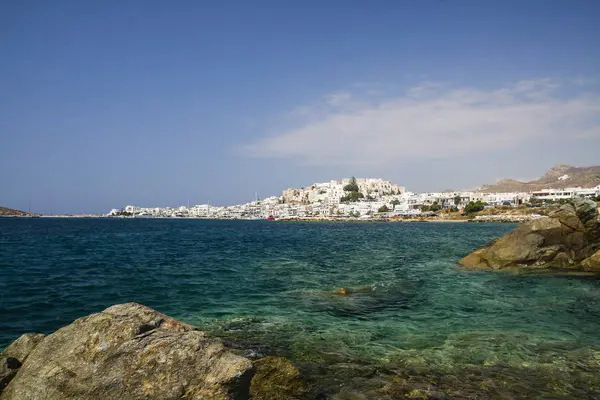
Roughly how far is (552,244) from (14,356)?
1226 inches

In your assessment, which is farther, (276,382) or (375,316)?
(375,316)

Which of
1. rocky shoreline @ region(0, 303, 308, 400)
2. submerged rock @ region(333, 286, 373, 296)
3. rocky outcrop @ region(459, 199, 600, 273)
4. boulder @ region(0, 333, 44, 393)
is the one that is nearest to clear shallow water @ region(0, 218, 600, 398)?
submerged rock @ region(333, 286, 373, 296)

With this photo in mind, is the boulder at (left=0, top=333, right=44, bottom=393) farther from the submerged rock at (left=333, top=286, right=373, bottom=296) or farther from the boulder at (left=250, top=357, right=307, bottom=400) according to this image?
the submerged rock at (left=333, top=286, right=373, bottom=296)

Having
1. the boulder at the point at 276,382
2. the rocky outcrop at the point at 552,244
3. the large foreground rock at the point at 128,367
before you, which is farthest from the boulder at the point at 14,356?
the rocky outcrop at the point at 552,244

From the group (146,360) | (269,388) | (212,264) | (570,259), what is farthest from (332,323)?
(570,259)

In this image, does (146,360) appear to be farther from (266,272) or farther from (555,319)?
(266,272)

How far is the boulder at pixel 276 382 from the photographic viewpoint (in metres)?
6.71

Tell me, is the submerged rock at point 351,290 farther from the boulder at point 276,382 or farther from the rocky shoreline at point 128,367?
the rocky shoreline at point 128,367

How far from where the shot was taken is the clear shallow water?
8.41 metres

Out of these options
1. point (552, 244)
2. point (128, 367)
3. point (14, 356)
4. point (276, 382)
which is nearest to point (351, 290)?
point (276, 382)

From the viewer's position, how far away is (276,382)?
6996 millimetres

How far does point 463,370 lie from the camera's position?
8.77m

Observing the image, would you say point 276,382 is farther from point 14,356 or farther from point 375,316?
point 375,316

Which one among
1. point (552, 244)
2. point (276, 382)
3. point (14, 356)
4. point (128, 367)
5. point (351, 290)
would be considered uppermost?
point (128, 367)
